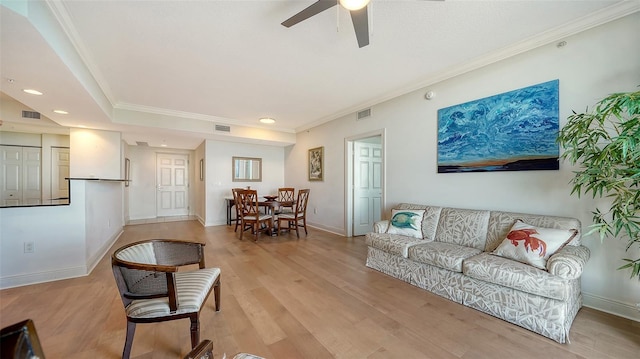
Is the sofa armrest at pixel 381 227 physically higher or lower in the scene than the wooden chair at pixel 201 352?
higher

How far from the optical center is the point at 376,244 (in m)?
3.12

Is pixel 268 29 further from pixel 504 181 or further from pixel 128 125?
pixel 128 125

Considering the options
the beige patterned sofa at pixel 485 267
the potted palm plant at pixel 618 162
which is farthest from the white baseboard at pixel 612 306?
the potted palm plant at pixel 618 162

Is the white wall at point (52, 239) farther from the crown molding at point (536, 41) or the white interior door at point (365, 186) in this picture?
the crown molding at point (536, 41)

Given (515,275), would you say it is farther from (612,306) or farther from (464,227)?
(612,306)

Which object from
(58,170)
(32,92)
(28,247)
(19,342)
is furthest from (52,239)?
(58,170)

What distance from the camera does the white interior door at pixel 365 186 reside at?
5020 millimetres

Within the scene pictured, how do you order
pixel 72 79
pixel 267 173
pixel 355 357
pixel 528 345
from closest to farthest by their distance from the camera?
1. pixel 355 357
2. pixel 528 345
3. pixel 72 79
4. pixel 267 173

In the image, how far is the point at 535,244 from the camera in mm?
2094

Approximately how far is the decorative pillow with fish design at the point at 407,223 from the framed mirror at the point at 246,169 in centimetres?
459

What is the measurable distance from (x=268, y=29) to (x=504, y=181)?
2.97 metres

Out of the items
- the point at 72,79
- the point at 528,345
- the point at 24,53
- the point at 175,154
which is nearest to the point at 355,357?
the point at 528,345

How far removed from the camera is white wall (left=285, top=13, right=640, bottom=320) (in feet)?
6.86

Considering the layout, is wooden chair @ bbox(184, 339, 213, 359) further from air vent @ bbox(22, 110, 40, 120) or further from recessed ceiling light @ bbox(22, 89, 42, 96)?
air vent @ bbox(22, 110, 40, 120)
